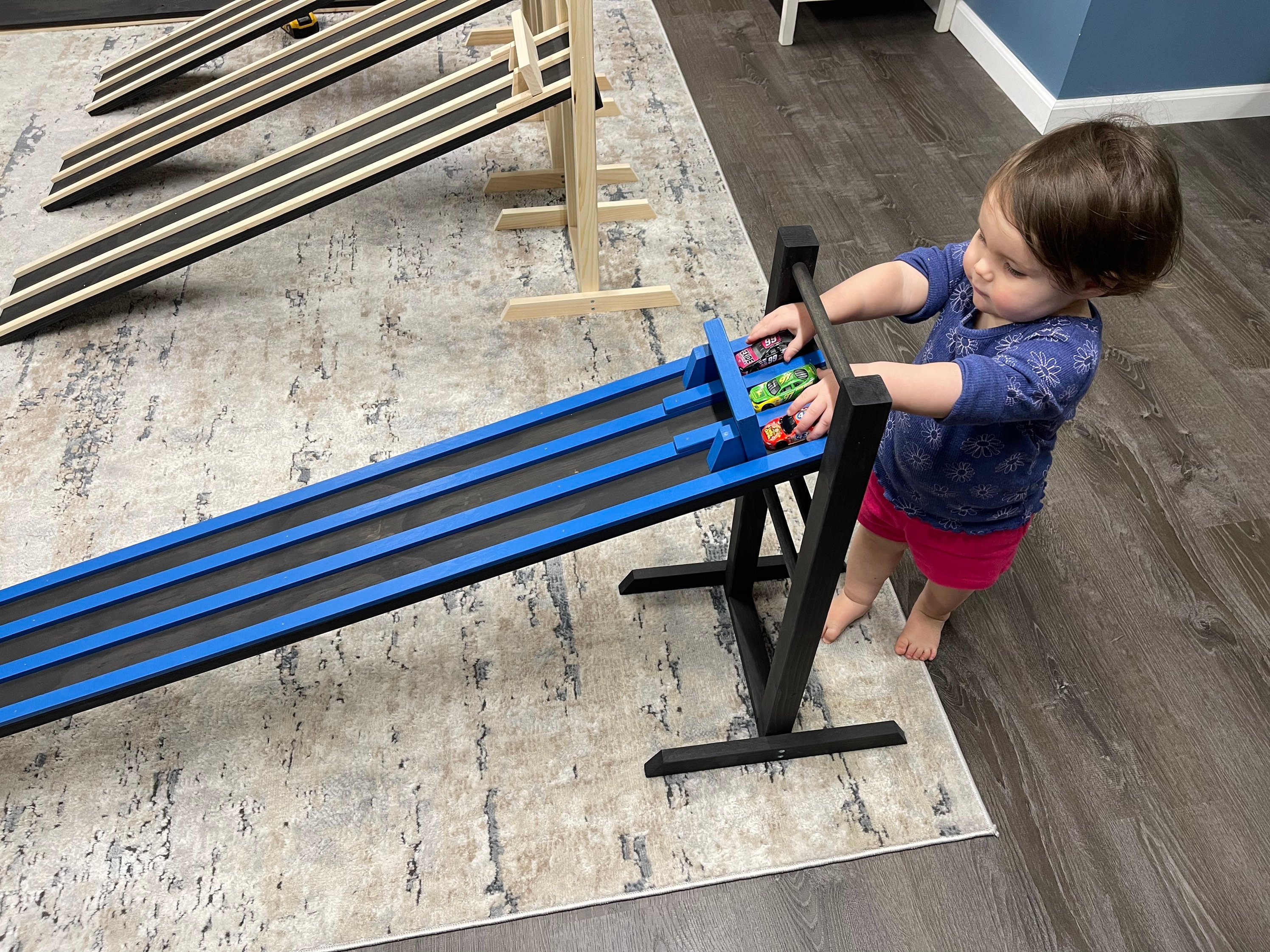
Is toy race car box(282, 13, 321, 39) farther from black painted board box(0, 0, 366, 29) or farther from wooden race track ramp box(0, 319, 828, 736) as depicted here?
wooden race track ramp box(0, 319, 828, 736)

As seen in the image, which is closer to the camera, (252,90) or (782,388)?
(782,388)

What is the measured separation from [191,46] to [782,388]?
8.61ft

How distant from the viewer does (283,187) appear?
2271mm

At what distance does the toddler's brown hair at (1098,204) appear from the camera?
1.03 metres

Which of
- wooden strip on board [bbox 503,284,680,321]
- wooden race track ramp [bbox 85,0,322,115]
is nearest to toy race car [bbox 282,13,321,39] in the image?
wooden race track ramp [bbox 85,0,322,115]

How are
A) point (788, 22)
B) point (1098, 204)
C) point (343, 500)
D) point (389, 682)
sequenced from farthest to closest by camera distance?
point (788, 22)
point (389, 682)
point (343, 500)
point (1098, 204)

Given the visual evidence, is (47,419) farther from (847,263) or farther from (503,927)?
(847,263)

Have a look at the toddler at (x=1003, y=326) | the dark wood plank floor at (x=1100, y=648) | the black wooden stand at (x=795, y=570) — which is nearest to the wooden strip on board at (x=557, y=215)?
the dark wood plank floor at (x=1100, y=648)

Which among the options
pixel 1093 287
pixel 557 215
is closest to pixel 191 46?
pixel 557 215

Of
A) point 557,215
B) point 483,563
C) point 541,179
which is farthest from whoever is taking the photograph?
point 541,179

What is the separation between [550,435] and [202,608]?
0.56 m

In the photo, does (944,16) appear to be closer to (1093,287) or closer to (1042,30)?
(1042,30)

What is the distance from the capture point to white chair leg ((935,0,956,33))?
3.44 meters

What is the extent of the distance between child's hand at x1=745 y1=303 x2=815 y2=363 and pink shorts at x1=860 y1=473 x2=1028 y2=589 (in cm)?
25
